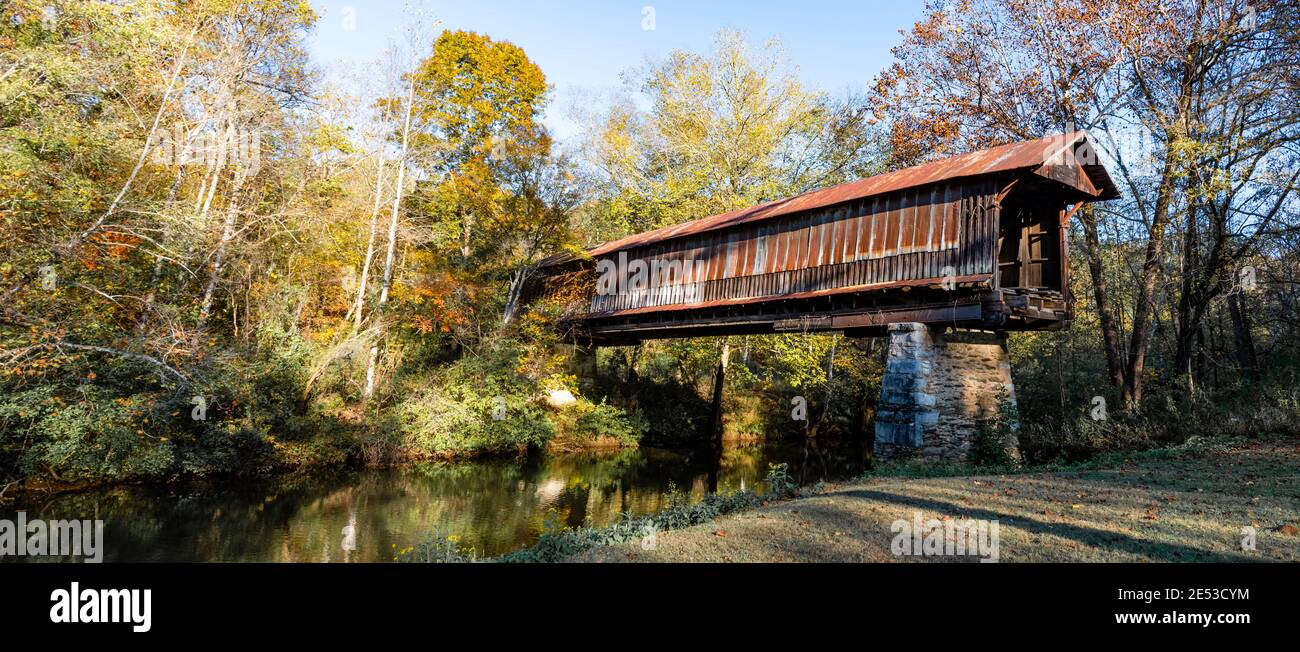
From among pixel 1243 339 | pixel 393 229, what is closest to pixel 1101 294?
pixel 1243 339

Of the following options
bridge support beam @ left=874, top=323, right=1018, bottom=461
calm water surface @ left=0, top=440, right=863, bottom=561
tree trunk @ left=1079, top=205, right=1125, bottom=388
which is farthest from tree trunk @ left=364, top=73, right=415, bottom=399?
tree trunk @ left=1079, top=205, right=1125, bottom=388

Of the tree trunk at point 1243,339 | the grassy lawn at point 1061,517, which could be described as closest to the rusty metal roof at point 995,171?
the grassy lawn at point 1061,517

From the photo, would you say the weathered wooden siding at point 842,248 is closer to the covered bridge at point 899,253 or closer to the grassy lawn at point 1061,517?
the covered bridge at point 899,253

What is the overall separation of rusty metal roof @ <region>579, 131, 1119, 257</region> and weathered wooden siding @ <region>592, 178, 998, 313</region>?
289mm

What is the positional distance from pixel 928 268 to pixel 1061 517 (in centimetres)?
800

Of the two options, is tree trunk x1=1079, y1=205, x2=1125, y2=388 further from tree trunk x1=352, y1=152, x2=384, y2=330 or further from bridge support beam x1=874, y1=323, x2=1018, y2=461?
tree trunk x1=352, y1=152, x2=384, y2=330

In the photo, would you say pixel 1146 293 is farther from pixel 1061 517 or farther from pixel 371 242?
pixel 371 242

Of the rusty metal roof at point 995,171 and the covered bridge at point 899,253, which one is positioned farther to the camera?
the covered bridge at point 899,253

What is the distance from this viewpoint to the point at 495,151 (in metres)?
23.2

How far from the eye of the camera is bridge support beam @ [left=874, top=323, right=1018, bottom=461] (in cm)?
1375

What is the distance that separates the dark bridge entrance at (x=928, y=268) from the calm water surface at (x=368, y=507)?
4.91m

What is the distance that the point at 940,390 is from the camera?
13836 millimetres

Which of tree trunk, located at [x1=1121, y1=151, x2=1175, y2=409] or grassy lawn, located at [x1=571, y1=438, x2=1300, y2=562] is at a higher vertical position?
tree trunk, located at [x1=1121, y1=151, x2=1175, y2=409]

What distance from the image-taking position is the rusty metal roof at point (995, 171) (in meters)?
13.1
